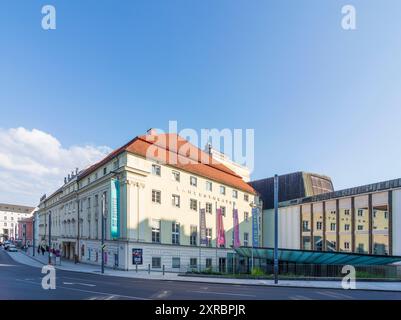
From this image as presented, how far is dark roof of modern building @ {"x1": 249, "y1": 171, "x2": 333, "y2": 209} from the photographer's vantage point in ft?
180

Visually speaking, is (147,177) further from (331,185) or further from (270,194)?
(331,185)

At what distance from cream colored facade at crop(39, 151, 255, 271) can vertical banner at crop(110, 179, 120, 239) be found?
16.9 inches

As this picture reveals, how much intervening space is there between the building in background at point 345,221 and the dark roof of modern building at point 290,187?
1.18m

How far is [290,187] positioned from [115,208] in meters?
34.7

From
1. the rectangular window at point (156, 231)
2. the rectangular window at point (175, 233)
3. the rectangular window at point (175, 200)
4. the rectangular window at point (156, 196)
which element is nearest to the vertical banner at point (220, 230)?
the rectangular window at point (175, 233)

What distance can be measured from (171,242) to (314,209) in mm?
23078

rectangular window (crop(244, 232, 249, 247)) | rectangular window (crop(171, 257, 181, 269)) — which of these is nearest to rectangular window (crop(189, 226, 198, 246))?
rectangular window (crop(171, 257, 181, 269))

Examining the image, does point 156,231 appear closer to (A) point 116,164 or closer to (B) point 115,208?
(B) point 115,208

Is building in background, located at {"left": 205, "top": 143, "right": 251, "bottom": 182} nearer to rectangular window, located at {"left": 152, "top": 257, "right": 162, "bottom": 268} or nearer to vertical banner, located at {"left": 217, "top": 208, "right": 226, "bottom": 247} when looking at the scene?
vertical banner, located at {"left": 217, "top": 208, "right": 226, "bottom": 247}

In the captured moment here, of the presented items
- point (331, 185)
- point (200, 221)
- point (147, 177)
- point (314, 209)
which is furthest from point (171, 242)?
point (331, 185)

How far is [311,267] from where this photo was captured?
2616cm

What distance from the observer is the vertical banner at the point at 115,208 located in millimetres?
33344

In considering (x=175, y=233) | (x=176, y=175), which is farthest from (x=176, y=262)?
(x=176, y=175)

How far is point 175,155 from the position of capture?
1570 inches
